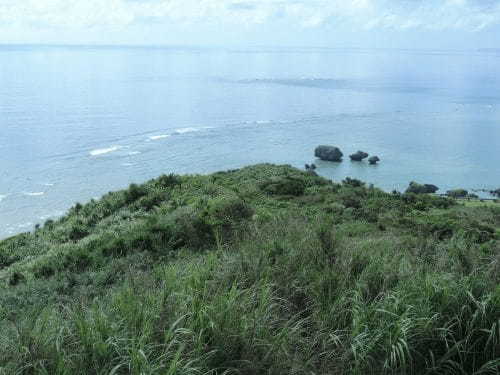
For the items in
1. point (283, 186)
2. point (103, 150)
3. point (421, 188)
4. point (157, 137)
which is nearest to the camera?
point (283, 186)

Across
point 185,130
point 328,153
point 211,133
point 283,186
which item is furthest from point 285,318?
point 185,130

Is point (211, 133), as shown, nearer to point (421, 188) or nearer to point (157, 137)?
point (157, 137)

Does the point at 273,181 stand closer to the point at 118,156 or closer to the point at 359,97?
the point at 118,156

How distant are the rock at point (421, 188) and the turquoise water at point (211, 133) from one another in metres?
3.23

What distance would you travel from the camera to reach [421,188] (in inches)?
2199

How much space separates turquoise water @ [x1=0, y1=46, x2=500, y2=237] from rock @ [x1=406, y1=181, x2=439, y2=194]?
127 inches

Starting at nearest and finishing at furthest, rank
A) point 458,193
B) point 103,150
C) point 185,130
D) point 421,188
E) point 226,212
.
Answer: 1. point 226,212
2. point 458,193
3. point 421,188
4. point 103,150
5. point 185,130

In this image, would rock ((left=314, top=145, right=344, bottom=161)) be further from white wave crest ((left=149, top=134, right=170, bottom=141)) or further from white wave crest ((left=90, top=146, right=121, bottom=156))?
white wave crest ((left=90, top=146, right=121, bottom=156))

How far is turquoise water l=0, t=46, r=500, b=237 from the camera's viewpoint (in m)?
54.7

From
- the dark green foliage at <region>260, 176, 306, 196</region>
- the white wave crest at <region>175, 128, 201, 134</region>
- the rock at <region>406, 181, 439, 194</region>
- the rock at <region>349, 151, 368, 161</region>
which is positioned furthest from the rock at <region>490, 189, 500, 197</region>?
the white wave crest at <region>175, 128, 201, 134</region>

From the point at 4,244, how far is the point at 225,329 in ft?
66.9

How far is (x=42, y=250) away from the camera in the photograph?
734 inches

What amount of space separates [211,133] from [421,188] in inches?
1249

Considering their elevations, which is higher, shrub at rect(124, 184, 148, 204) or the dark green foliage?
shrub at rect(124, 184, 148, 204)
